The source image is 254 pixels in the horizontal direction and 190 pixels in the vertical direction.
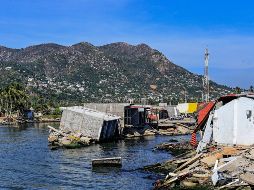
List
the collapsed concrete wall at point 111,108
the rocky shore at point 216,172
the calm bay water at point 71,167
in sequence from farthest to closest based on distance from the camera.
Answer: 1. the collapsed concrete wall at point 111,108
2. the calm bay water at point 71,167
3. the rocky shore at point 216,172

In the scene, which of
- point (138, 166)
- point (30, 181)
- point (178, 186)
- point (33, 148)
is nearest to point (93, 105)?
point (33, 148)

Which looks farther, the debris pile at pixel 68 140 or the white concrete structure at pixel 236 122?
the debris pile at pixel 68 140

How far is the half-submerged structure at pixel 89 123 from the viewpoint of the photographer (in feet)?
228

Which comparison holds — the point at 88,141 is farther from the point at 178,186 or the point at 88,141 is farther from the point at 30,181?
the point at 178,186

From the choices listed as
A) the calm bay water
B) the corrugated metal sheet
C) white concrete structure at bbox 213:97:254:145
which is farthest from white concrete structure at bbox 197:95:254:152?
the corrugated metal sheet

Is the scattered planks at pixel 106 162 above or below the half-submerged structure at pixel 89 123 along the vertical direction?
below

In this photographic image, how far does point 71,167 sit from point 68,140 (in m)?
19.3

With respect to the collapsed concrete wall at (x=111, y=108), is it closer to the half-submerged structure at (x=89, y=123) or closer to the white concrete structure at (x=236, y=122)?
the half-submerged structure at (x=89, y=123)

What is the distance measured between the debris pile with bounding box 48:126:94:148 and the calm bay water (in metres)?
1.36

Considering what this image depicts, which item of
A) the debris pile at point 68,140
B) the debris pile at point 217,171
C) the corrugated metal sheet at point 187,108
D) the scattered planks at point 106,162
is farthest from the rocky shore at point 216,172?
the corrugated metal sheet at point 187,108

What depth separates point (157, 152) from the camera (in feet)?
195

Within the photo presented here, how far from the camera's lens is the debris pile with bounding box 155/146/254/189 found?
2984 cm

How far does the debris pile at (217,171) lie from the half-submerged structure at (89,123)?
3274 centimetres

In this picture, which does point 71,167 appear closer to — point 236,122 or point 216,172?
point 236,122
